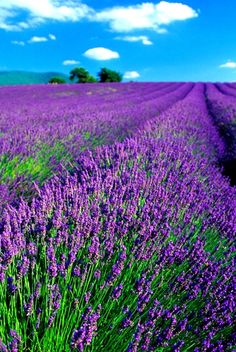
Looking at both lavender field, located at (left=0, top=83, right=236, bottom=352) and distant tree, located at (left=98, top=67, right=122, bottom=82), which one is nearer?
lavender field, located at (left=0, top=83, right=236, bottom=352)

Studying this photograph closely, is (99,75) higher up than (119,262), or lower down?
higher up

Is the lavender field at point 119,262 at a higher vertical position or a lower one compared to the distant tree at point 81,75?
lower

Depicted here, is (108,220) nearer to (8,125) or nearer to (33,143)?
(33,143)

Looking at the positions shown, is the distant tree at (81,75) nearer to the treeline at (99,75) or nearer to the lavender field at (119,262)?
the treeline at (99,75)

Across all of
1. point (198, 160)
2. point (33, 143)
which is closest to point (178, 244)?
point (198, 160)

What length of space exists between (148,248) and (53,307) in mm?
501

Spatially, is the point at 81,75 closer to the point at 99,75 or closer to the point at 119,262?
the point at 99,75

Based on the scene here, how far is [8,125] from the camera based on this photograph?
4434mm

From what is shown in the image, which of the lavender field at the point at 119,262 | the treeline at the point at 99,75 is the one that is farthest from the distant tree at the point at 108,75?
the lavender field at the point at 119,262

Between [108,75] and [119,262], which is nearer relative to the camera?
[119,262]

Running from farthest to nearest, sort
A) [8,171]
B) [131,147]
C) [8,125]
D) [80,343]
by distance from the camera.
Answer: [8,125], [131,147], [8,171], [80,343]

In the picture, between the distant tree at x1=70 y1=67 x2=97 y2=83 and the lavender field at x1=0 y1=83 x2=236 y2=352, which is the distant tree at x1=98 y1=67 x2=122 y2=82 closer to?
the distant tree at x1=70 y1=67 x2=97 y2=83

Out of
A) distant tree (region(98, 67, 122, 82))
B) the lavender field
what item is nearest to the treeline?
distant tree (region(98, 67, 122, 82))

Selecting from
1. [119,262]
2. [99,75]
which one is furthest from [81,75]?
[119,262]
